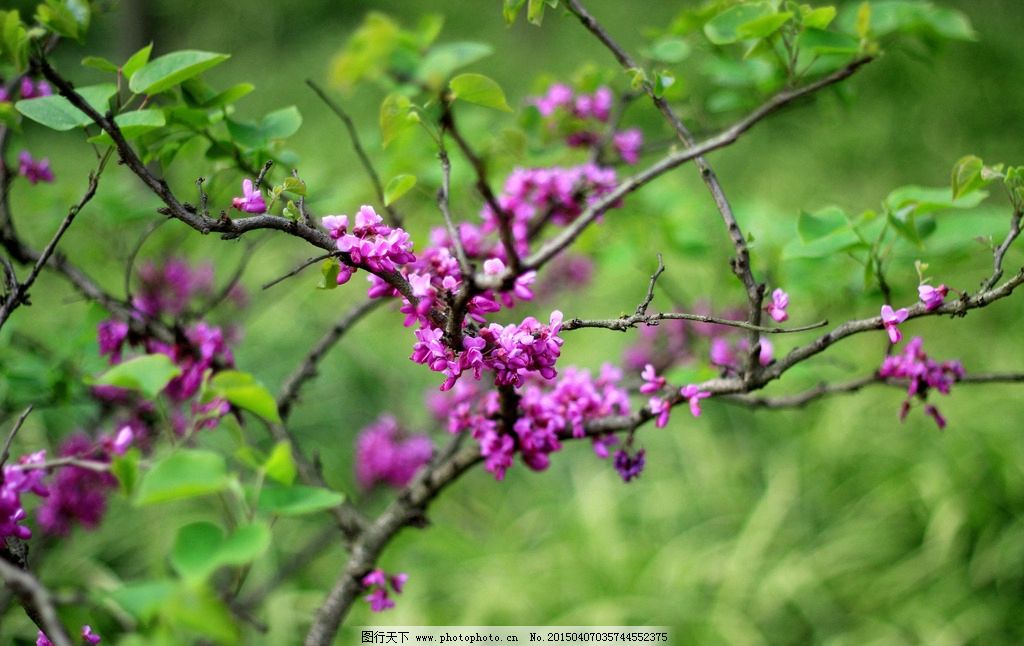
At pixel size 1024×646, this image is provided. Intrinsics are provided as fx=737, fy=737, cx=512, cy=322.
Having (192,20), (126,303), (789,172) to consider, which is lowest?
(126,303)

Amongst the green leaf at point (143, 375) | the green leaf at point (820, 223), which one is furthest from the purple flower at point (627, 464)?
the green leaf at point (143, 375)

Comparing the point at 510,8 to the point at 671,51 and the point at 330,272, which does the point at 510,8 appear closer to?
the point at 330,272

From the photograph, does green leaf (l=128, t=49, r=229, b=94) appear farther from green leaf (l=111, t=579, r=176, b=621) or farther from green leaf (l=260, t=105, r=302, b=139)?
green leaf (l=111, t=579, r=176, b=621)

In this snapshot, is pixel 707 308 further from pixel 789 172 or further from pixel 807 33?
pixel 789 172

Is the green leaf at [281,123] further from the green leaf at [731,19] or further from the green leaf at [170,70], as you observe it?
the green leaf at [731,19]

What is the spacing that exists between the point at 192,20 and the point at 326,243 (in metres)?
11.2

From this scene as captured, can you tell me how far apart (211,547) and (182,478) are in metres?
0.05

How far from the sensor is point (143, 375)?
60cm

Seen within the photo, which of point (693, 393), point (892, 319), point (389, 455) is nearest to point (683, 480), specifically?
point (389, 455)

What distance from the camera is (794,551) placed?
2270mm

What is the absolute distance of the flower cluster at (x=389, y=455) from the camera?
1979mm

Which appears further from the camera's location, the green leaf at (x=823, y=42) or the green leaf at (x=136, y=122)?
the green leaf at (x=823, y=42)

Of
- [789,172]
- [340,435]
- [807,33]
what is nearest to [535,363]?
[807,33]

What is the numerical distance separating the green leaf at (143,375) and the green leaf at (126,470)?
53 millimetres
